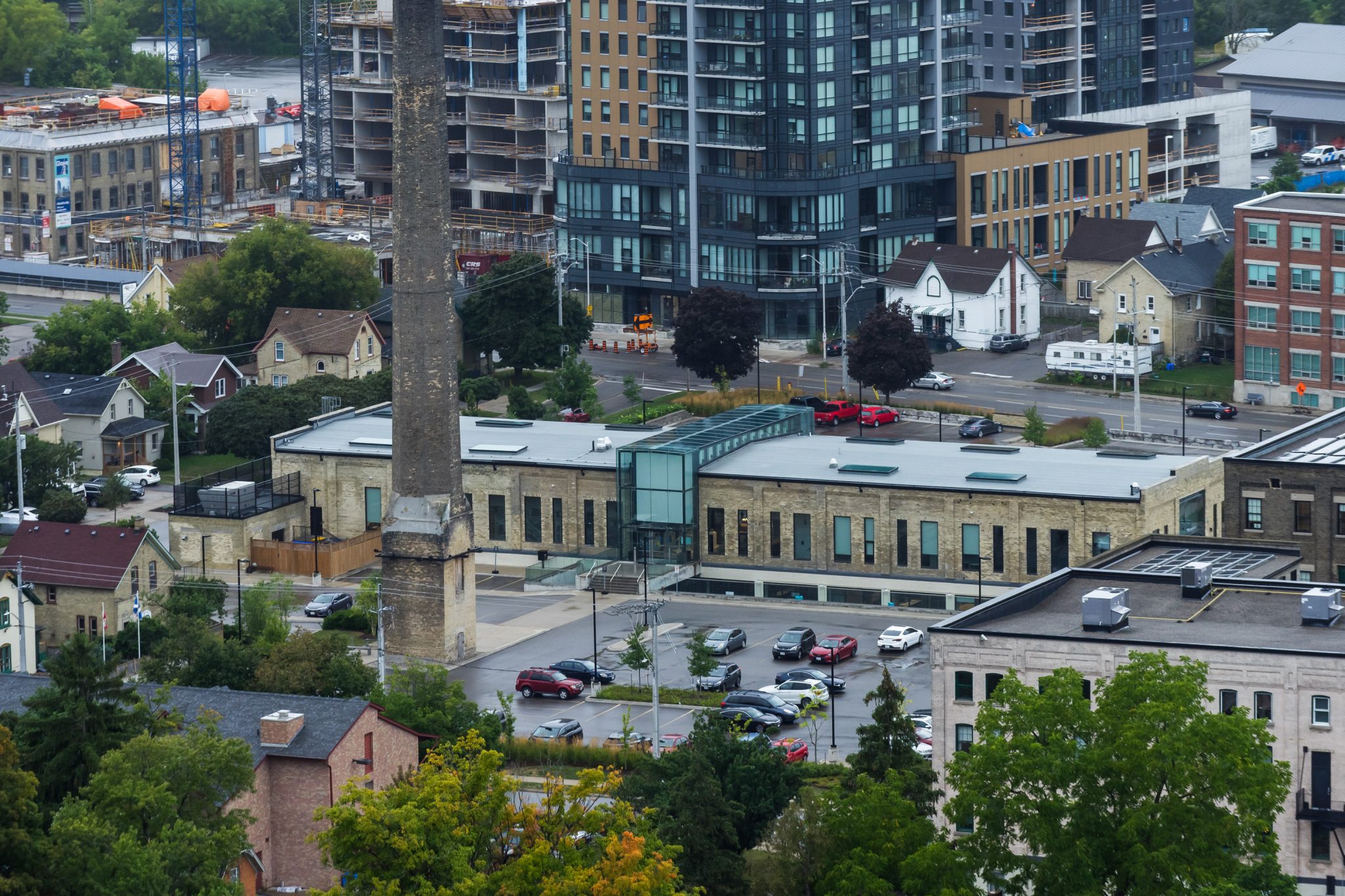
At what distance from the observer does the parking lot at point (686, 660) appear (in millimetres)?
96312

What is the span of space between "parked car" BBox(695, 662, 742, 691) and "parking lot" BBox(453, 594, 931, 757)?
564mm

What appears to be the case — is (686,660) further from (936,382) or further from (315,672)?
(936,382)

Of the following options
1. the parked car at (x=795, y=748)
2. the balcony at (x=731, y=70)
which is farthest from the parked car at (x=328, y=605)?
the balcony at (x=731, y=70)

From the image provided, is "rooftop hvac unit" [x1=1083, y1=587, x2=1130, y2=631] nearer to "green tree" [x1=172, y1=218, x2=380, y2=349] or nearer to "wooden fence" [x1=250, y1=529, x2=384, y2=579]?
"wooden fence" [x1=250, y1=529, x2=384, y2=579]

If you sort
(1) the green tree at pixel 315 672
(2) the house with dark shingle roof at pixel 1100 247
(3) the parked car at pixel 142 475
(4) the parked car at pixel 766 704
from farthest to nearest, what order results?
(2) the house with dark shingle roof at pixel 1100 247 < (3) the parked car at pixel 142 475 < (4) the parked car at pixel 766 704 < (1) the green tree at pixel 315 672

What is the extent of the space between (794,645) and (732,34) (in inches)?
2616

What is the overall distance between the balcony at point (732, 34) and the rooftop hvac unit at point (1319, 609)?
87.2 m

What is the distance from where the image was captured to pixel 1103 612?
79000 mm

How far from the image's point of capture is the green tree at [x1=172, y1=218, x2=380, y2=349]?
516 feet

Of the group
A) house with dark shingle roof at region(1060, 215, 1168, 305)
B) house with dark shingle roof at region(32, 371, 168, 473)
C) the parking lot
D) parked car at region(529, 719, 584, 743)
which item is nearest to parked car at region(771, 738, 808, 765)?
the parking lot

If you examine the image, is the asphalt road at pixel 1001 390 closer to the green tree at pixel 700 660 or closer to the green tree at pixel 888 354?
the green tree at pixel 888 354

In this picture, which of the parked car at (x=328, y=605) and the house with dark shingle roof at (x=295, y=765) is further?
the parked car at (x=328, y=605)

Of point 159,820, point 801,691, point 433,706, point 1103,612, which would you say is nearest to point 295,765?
point 159,820

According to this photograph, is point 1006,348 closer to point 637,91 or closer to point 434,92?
point 637,91
